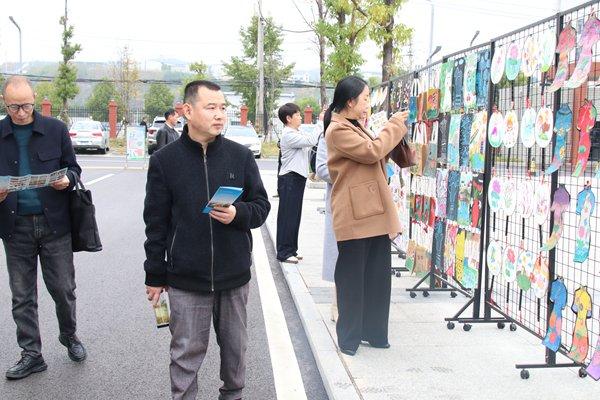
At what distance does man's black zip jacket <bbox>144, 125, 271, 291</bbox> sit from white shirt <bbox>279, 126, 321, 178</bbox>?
4651 millimetres

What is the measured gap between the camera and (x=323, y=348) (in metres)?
5.12

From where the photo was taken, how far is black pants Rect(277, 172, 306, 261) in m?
8.42

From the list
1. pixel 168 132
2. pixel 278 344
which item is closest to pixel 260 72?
pixel 168 132

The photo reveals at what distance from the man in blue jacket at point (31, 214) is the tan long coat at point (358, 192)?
180cm

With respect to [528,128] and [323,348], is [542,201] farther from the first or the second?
[323,348]

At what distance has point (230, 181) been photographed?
360 cm

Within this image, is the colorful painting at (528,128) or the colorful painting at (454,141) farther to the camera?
the colorful painting at (454,141)

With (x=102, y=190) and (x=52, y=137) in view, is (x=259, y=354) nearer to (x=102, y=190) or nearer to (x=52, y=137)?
(x=52, y=137)

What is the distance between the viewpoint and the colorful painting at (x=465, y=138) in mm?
5586

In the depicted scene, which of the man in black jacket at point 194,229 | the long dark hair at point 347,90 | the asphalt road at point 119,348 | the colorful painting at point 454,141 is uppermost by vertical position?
the long dark hair at point 347,90

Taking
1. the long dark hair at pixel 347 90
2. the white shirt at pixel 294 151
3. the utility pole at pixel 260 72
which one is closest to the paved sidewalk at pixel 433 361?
the long dark hair at pixel 347 90

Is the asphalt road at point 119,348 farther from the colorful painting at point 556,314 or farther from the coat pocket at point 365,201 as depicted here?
the colorful painting at point 556,314

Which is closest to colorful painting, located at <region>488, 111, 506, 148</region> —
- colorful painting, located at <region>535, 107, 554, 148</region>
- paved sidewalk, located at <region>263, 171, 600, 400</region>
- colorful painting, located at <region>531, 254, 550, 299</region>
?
colorful painting, located at <region>535, 107, 554, 148</region>

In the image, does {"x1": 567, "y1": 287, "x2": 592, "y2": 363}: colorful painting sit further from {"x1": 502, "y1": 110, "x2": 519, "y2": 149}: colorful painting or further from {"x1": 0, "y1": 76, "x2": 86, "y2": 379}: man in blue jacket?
{"x1": 0, "y1": 76, "x2": 86, "y2": 379}: man in blue jacket
